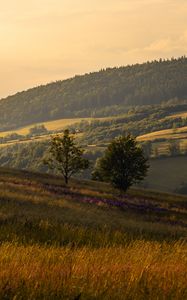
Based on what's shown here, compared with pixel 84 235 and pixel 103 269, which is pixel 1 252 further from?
pixel 84 235

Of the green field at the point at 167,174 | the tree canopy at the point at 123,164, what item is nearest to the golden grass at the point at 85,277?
the tree canopy at the point at 123,164

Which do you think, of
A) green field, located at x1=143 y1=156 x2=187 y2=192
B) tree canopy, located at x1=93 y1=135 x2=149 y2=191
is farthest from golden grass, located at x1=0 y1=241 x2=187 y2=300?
green field, located at x1=143 y1=156 x2=187 y2=192

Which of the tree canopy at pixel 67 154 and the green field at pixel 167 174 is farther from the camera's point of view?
the green field at pixel 167 174

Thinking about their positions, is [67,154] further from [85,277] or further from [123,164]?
[85,277]

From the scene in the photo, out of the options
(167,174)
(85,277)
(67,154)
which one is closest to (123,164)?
Result: (67,154)

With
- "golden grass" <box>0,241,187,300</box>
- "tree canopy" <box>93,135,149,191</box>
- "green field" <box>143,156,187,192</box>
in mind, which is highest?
"golden grass" <box>0,241,187,300</box>

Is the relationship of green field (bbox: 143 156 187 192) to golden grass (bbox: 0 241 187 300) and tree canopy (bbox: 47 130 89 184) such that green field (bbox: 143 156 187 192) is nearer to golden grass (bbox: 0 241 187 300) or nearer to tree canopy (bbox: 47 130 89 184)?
tree canopy (bbox: 47 130 89 184)

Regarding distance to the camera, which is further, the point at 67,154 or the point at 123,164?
the point at 67,154

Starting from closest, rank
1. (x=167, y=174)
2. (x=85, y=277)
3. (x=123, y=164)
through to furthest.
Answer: (x=85, y=277)
(x=123, y=164)
(x=167, y=174)

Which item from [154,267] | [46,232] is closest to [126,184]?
[46,232]

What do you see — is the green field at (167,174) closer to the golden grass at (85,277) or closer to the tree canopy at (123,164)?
the tree canopy at (123,164)

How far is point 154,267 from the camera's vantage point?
783 centimetres

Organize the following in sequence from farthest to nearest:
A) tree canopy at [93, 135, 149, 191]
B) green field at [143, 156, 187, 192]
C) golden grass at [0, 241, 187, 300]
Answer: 1. green field at [143, 156, 187, 192]
2. tree canopy at [93, 135, 149, 191]
3. golden grass at [0, 241, 187, 300]

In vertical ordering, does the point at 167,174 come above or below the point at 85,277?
below
